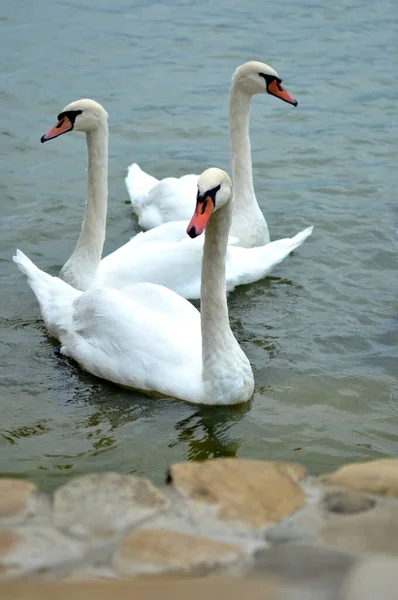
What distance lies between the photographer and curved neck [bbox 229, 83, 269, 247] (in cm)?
894

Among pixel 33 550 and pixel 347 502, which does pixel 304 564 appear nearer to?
pixel 347 502

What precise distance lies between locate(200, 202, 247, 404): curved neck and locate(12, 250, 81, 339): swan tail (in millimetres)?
1189

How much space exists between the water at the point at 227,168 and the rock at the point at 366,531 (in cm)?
170

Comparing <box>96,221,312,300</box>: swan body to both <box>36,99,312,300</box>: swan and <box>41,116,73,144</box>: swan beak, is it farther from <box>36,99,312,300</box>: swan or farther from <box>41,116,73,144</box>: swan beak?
<box>41,116,73,144</box>: swan beak

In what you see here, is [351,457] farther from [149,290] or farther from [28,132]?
[28,132]

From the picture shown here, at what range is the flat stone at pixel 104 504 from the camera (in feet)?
12.9

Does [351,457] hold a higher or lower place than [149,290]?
lower

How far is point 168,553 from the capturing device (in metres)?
3.70

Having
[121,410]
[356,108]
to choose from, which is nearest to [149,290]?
[121,410]

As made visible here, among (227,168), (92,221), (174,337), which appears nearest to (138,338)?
(174,337)

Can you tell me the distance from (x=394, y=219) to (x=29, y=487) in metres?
5.98

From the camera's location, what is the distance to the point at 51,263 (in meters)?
8.75

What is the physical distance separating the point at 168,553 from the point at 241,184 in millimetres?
5704

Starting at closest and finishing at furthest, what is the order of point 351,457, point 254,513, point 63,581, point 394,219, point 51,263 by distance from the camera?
point 63,581 → point 254,513 → point 351,457 → point 51,263 → point 394,219
